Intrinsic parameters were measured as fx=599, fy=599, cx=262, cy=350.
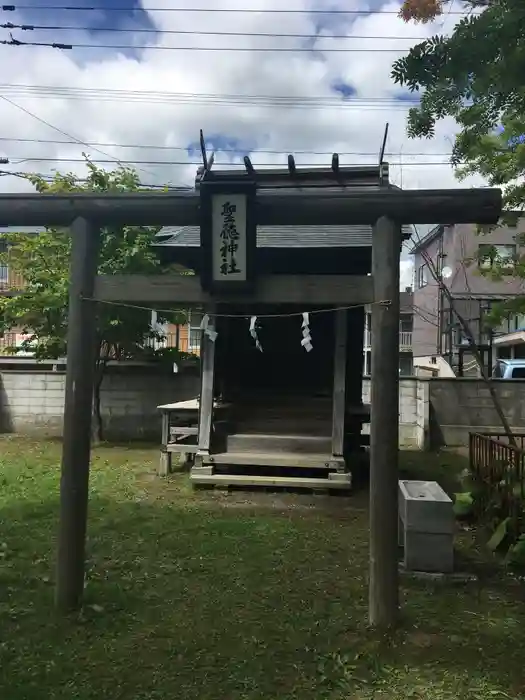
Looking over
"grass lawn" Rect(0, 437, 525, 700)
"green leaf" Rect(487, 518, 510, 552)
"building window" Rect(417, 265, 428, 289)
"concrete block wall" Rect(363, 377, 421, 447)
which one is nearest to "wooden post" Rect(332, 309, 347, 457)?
"grass lawn" Rect(0, 437, 525, 700)

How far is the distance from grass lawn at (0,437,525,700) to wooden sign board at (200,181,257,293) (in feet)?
7.96

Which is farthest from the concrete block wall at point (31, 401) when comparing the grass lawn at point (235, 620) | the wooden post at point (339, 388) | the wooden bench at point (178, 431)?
the wooden post at point (339, 388)

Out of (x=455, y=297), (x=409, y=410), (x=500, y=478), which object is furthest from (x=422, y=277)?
(x=500, y=478)

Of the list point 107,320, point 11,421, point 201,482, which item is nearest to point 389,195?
point 201,482

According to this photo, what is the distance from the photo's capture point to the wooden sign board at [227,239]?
14.4ft

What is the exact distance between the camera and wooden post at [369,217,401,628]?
4133 millimetres

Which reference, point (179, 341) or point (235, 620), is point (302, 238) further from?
point (179, 341)

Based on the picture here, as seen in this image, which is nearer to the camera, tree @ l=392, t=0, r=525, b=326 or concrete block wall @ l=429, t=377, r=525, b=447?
tree @ l=392, t=0, r=525, b=326

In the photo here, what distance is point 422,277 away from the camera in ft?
91.0

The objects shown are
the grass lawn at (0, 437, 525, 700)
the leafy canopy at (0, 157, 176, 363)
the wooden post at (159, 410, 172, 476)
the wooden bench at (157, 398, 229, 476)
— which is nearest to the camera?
the grass lawn at (0, 437, 525, 700)

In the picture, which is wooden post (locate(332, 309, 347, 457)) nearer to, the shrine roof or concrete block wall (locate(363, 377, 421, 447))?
the shrine roof

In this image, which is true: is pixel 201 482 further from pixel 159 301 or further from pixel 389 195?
pixel 389 195

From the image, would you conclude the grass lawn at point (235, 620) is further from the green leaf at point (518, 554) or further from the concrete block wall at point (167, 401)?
the concrete block wall at point (167, 401)

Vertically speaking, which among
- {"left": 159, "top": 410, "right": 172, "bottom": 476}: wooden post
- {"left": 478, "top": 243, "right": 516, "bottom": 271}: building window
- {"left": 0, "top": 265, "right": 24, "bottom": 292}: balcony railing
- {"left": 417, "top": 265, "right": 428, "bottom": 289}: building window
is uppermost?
{"left": 417, "top": 265, "right": 428, "bottom": 289}: building window
